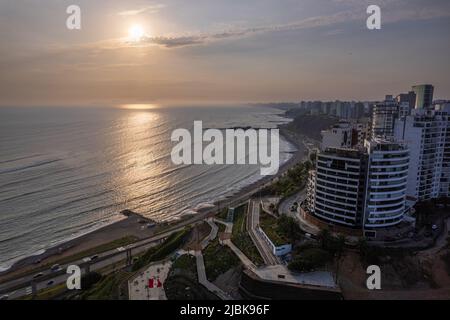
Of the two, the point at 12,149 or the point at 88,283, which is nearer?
the point at 88,283

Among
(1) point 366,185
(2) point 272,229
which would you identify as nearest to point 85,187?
(2) point 272,229

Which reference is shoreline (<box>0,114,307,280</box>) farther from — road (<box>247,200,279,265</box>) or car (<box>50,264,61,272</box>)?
road (<box>247,200,279,265</box>)

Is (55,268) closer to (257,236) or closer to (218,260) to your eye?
A: (218,260)

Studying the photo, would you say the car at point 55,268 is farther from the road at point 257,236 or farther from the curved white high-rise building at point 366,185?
the curved white high-rise building at point 366,185

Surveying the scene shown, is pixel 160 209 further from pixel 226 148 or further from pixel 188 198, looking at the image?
pixel 226 148

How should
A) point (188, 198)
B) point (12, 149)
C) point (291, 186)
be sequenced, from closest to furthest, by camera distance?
point (291, 186), point (188, 198), point (12, 149)

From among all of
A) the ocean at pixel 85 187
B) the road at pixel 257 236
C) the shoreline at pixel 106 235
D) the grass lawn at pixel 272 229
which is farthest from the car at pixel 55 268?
the grass lawn at pixel 272 229
